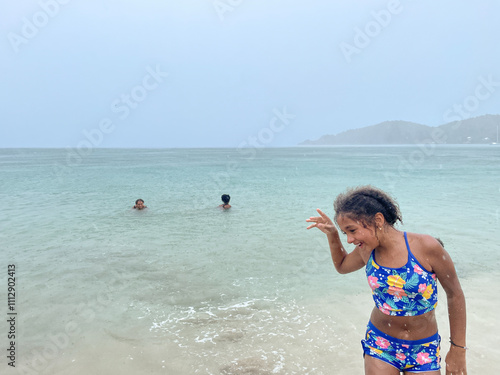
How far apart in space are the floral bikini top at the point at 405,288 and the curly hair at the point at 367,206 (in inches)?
8.2

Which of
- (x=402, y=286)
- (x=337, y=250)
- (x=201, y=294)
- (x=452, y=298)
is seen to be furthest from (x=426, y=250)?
(x=201, y=294)

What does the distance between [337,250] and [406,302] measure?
0.67 metres

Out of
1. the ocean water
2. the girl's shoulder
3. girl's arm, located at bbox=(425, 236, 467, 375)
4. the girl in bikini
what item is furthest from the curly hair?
the ocean water

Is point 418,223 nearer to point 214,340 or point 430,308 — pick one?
point 214,340

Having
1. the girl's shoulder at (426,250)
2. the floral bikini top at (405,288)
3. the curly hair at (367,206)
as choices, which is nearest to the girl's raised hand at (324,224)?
the curly hair at (367,206)

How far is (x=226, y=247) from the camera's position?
10297 mm

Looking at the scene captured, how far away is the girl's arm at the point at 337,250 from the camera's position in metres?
2.88

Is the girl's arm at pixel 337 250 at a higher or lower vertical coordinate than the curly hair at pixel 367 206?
lower

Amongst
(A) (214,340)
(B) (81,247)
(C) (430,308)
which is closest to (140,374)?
(A) (214,340)

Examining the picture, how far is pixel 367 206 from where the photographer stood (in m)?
2.42

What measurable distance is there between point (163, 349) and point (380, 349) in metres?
3.31

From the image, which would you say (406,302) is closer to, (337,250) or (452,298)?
(452,298)

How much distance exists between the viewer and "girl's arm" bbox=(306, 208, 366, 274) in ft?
9.45

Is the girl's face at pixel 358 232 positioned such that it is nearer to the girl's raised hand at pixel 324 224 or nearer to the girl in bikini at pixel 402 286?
the girl in bikini at pixel 402 286
